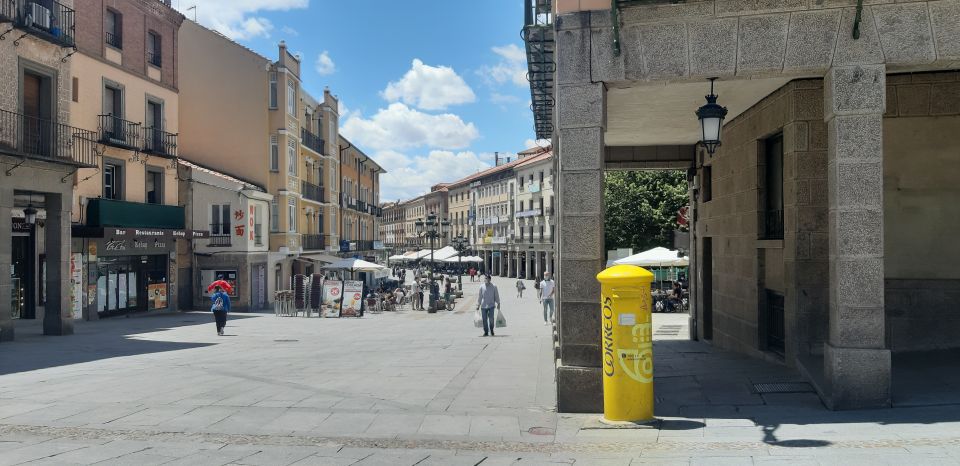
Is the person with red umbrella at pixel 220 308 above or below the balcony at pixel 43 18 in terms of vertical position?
below

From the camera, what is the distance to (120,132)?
25312 millimetres

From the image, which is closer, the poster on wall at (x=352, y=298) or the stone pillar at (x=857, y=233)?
the stone pillar at (x=857, y=233)

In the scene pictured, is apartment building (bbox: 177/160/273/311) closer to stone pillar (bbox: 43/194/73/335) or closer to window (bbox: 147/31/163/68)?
window (bbox: 147/31/163/68)

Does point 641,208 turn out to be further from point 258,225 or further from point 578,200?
point 578,200

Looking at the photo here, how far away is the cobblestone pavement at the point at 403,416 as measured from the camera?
699cm

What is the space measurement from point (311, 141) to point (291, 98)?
16.4 feet

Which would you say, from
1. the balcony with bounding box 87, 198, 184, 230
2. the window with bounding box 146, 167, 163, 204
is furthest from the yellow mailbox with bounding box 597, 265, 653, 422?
the window with bounding box 146, 167, 163, 204

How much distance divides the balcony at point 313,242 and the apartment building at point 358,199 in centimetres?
529

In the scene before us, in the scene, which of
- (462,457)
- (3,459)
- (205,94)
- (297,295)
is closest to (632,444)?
(462,457)

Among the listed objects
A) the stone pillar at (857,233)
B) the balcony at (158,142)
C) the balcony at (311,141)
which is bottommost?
the stone pillar at (857,233)

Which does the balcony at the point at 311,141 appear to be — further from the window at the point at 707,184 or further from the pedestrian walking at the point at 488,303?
the window at the point at 707,184

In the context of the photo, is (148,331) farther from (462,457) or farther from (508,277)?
(508,277)

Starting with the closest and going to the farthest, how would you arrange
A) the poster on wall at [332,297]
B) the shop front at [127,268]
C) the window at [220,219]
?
the shop front at [127,268] → the poster on wall at [332,297] → the window at [220,219]

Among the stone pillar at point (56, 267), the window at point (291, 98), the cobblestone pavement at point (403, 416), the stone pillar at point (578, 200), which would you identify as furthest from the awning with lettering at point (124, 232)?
the stone pillar at point (578, 200)
